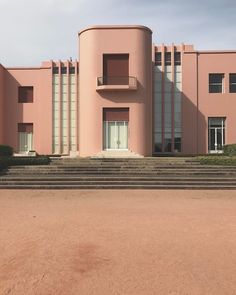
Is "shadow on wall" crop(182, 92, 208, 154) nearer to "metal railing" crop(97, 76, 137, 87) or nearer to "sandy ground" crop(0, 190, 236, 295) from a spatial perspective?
"metal railing" crop(97, 76, 137, 87)

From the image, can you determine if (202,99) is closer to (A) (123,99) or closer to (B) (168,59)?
(B) (168,59)

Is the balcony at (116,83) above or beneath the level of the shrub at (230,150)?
above

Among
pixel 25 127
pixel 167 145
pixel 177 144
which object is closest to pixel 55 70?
pixel 25 127

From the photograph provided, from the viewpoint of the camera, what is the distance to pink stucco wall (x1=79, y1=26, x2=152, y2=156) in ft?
83.9

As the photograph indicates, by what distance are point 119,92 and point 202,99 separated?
290 inches

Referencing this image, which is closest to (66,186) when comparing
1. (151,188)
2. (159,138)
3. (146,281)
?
(151,188)

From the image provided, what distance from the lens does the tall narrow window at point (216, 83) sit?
29391 millimetres

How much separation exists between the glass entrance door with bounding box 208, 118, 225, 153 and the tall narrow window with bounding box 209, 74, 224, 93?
2333 mm

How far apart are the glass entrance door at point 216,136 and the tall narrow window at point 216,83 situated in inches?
91.9

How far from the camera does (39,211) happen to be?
10.3 metres

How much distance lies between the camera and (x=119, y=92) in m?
25.8

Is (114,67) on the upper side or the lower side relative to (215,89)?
upper

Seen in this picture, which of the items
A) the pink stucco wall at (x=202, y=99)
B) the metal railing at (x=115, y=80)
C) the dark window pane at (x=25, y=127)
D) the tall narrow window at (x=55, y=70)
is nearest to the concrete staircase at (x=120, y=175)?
the metal railing at (x=115, y=80)

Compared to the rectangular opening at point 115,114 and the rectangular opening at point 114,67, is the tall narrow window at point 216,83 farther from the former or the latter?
the rectangular opening at point 115,114
